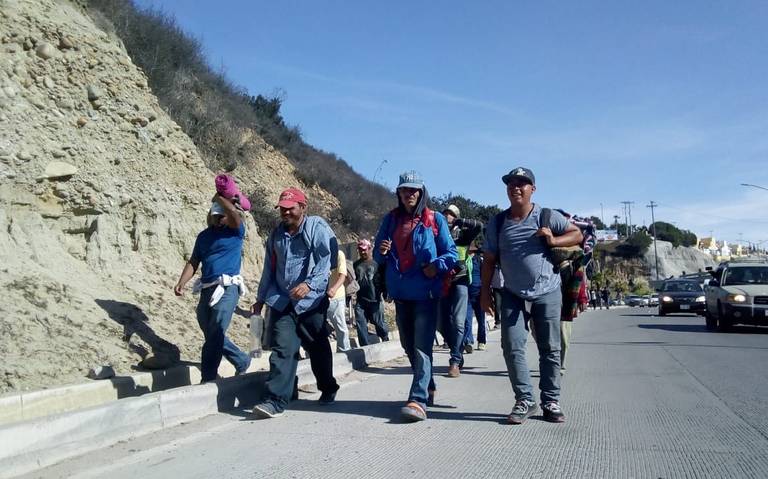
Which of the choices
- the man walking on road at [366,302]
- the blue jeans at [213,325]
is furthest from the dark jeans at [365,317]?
the blue jeans at [213,325]

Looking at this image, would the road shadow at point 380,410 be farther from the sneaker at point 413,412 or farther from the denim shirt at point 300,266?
the denim shirt at point 300,266

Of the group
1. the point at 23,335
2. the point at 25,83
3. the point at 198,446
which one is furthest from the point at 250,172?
the point at 198,446

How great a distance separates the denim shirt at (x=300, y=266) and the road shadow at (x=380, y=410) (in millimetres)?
969

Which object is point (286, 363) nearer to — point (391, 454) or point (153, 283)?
point (391, 454)

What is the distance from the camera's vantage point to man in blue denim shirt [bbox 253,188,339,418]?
242 inches

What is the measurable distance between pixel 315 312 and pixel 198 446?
1636 millimetres

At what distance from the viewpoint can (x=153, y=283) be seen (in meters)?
9.62

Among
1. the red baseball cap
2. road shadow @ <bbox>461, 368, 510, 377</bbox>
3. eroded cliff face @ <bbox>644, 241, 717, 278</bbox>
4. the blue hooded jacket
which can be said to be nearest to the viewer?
the blue hooded jacket

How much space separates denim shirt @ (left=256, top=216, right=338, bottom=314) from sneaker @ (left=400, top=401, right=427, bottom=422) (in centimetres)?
120

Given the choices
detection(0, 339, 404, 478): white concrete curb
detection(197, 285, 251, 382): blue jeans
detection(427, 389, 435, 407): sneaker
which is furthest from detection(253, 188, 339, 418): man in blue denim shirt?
detection(427, 389, 435, 407): sneaker

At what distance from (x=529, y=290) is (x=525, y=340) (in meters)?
0.40

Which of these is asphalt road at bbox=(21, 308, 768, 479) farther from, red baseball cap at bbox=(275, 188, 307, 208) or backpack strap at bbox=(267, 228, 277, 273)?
red baseball cap at bbox=(275, 188, 307, 208)

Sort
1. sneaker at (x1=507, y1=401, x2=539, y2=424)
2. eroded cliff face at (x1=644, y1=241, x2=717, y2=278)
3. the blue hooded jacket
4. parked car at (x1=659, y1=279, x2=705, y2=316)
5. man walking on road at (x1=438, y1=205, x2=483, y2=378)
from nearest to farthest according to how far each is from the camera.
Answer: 1. sneaker at (x1=507, y1=401, x2=539, y2=424)
2. the blue hooded jacket
3. man walking on road at (x1=438, y1=205, x2=483, y2=378)
4. parked car at (x1=659, y1=279, x2=705, y2=316)
5. eroded cliff face at (x1=644, y1=241, x2=717, y2=278)

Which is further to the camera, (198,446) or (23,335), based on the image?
(23,335)
